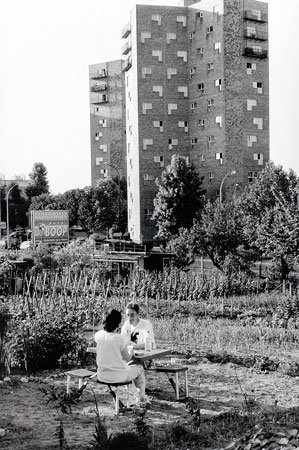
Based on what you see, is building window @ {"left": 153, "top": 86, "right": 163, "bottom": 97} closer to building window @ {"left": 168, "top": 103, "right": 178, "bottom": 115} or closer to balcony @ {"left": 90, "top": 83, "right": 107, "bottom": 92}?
building window @ {"left": 168, "top": 103, "right": 178, "bottom": 115}

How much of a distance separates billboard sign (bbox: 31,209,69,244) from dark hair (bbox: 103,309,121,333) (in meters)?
40.3

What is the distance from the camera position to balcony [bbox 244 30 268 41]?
6669 centimetres

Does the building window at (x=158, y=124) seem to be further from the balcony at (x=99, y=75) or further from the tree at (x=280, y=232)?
the balcony at (x=99, y=75)

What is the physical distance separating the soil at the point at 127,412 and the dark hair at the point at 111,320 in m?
1.22

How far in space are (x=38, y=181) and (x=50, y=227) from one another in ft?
188

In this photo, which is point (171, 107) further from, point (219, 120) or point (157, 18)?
point (157, 18)

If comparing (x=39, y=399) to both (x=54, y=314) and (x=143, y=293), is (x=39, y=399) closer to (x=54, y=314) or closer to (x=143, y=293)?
(x=54, y=314)

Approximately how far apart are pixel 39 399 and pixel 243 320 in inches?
402

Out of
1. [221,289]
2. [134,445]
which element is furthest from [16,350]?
[221,289]

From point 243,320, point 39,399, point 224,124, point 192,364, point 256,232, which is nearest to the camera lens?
point 39,399

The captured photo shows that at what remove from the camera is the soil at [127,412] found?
8.17m

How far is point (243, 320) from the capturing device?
19.3 metres

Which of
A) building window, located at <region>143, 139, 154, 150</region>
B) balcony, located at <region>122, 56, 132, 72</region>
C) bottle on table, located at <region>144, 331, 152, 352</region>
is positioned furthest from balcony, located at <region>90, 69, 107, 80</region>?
bottle on table, located at <region>144, 331, 152, 352</region>

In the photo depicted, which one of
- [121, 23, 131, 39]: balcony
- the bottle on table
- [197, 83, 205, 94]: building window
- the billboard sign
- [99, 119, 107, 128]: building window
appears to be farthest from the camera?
[99, 119, 107, 128]: building window
